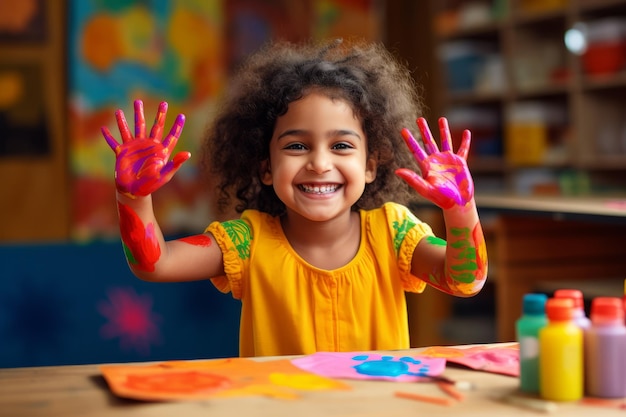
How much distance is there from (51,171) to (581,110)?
8.33 feet

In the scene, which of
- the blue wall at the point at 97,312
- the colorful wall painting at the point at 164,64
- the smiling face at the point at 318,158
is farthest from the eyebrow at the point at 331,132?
the colorful wall painting at the point at 164,64

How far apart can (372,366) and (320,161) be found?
0.48 metres

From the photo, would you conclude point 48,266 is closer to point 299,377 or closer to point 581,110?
point 299,377

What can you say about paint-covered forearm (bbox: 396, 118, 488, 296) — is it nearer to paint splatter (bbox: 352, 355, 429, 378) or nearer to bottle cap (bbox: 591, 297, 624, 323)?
paint splatter (bbox: 352, 355, 429, 378)

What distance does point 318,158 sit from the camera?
1.56m

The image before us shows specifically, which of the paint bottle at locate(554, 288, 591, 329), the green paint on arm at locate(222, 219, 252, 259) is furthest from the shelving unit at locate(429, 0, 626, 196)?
the paint bottle at locate(554, 288, 591, 329)

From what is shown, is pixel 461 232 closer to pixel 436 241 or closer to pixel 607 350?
pixel 436 241

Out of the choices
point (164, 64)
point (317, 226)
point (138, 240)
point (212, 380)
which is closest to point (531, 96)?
point (164, 64)

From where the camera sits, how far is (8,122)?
3.75m

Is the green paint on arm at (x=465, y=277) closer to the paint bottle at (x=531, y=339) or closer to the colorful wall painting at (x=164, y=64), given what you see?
the paint bottle at (x=531, y=339)

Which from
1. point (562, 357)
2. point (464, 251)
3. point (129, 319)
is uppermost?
point (464, 251)

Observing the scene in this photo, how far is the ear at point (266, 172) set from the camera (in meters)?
1.75

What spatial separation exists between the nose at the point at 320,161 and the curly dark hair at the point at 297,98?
0.12 meters

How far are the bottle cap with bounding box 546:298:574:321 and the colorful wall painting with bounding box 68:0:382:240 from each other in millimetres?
2835
